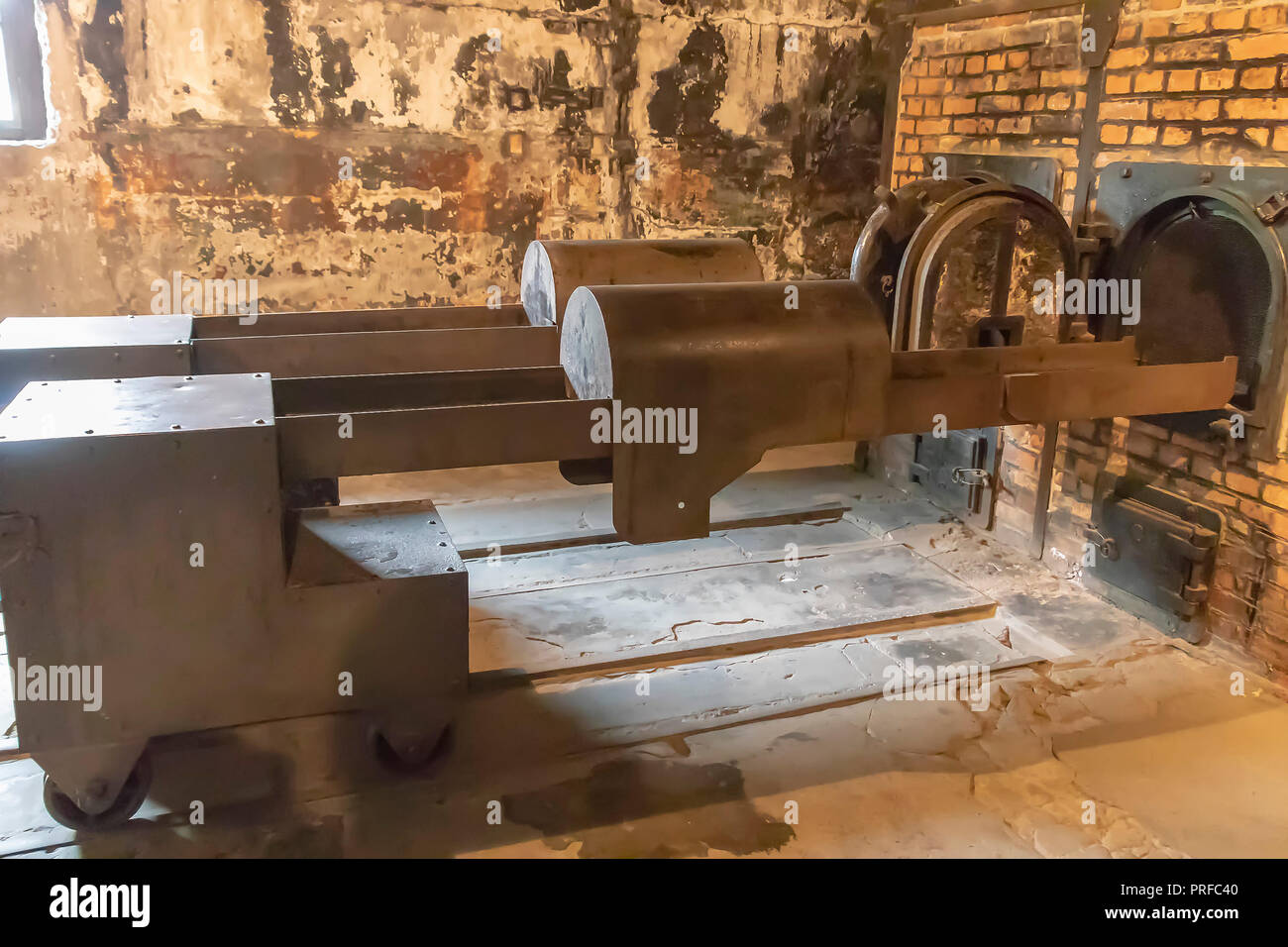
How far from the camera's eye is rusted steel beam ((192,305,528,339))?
2832 mm

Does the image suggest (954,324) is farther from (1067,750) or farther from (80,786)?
(80,786)

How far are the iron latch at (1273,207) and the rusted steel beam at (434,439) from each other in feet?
6.13

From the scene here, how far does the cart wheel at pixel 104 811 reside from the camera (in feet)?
6.43

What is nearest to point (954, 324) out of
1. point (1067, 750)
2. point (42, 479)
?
point (1067, 750)

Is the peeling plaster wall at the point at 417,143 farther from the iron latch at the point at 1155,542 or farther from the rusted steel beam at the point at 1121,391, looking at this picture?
the rusted steel beam at the point at 1121,391

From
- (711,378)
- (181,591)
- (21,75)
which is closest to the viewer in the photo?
(181,591)

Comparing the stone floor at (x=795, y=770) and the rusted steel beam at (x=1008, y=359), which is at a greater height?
the rusted steel beam at (x=1008, y=359)

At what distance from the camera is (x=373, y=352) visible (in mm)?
2691

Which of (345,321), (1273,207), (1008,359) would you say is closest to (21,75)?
(345,321)

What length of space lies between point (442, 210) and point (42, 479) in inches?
112

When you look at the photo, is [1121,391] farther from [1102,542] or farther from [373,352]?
[373,352]

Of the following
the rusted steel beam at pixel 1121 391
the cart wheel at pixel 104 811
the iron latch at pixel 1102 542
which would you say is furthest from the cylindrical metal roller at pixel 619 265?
the cart wheel at pixel 104 811

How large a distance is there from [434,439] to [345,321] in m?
1.11

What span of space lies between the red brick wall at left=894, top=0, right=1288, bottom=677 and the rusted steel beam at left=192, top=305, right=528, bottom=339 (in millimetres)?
1928
